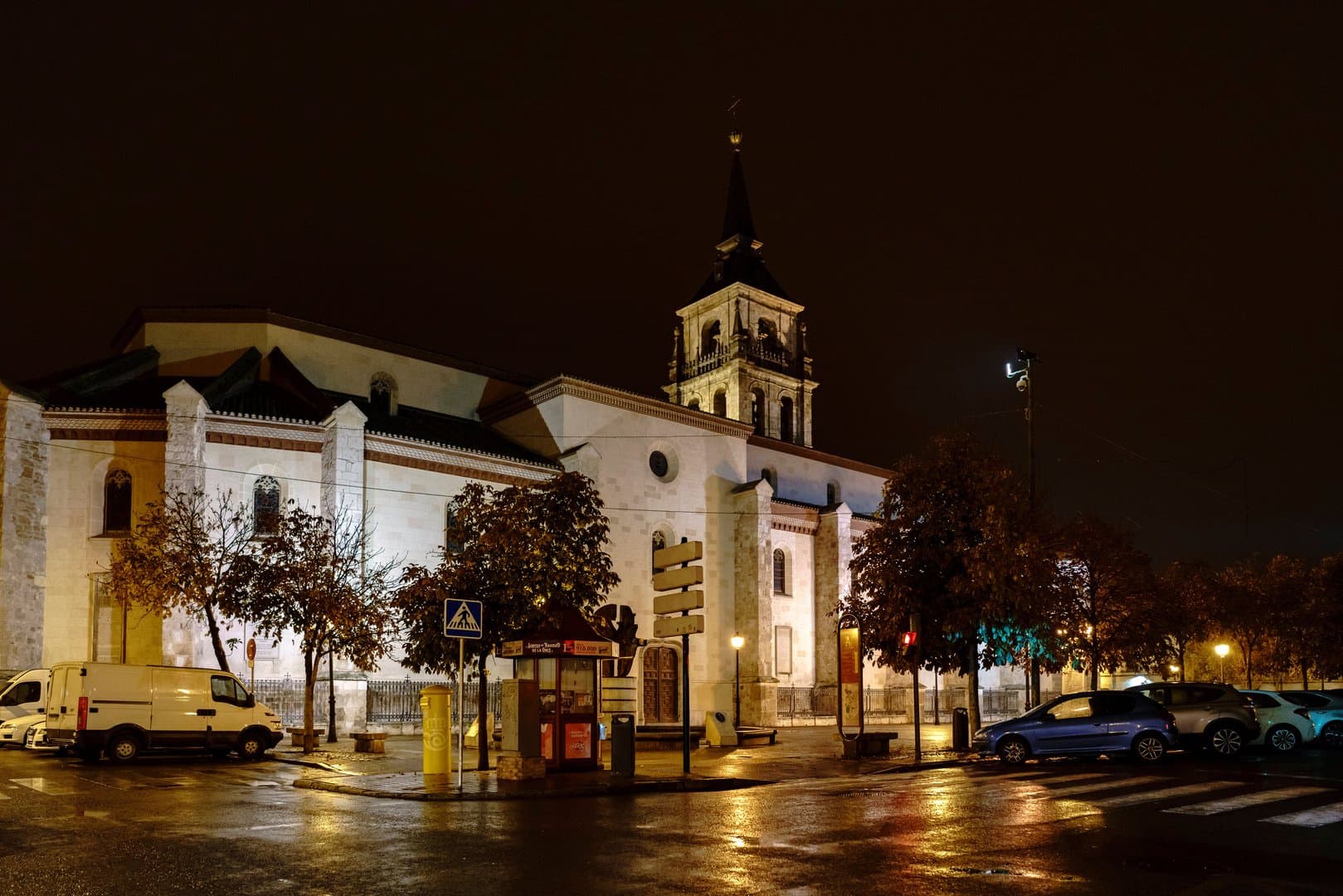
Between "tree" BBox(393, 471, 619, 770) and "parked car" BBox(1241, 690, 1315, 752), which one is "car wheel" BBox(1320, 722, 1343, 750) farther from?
"tree" BBox(393, 471, 619, 770)

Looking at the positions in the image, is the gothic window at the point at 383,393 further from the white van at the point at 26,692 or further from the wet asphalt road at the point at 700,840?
the wet asphalt road at the point at 700,840

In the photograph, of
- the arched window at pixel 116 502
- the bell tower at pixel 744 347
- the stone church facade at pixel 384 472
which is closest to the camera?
the stone church facade at pixel 384 472

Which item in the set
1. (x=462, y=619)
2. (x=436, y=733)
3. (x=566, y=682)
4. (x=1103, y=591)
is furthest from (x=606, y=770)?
(x=1103, y=591)

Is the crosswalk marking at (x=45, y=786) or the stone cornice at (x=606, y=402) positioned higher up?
the stone cornice at (x=606, y=402)

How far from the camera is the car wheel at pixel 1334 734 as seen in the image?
24.8 m

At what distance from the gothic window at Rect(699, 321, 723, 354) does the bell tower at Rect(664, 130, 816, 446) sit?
0.16 ft

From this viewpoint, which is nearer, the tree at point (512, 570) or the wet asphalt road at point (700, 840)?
the wet asphalt road at point (700, 840)

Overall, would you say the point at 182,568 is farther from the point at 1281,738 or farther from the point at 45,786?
the point at 1281,738

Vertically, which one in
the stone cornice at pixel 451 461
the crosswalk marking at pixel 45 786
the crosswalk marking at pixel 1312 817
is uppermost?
the stone cornice at pixel 451 461

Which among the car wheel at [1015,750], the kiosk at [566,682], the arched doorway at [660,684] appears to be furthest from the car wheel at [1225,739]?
the arched doorway at [660,684]

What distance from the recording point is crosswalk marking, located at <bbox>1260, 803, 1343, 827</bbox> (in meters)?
11.9

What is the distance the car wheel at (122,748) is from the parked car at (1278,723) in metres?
22.7

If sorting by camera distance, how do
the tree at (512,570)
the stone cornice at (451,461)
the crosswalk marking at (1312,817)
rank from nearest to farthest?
the crosswalk marking at (1312,817) → the tree at (512,570) → the stone cornice at (451,461)

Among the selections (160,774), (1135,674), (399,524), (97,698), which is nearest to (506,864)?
(160,774)
